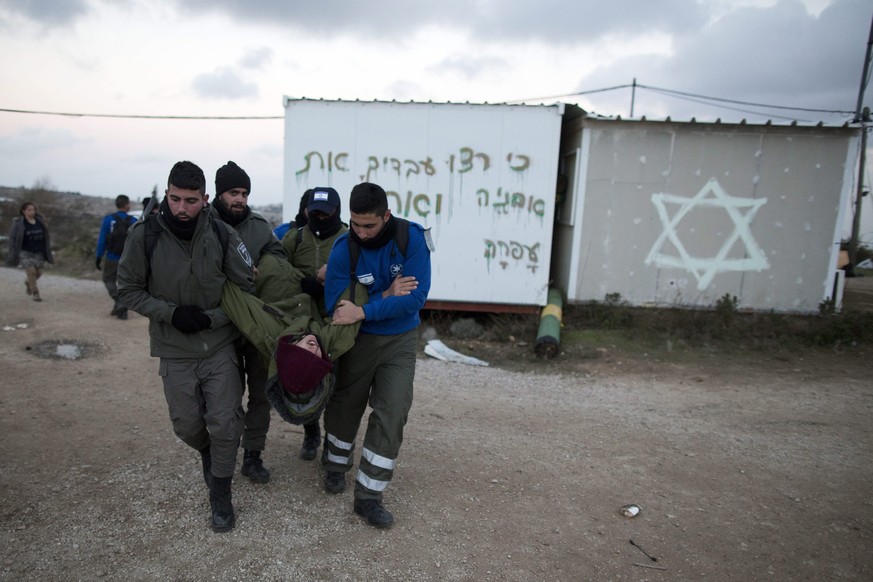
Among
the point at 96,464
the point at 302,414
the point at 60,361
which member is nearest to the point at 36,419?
the point at 96,464

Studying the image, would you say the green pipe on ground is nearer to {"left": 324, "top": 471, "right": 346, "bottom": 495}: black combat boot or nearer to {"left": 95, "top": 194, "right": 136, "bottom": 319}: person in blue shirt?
{"left": 324, "top": 471, "right": 346, "bottom": 495}: black combat boot

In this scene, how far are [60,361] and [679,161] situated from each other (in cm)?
830

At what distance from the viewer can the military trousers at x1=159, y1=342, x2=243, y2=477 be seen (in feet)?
10.1

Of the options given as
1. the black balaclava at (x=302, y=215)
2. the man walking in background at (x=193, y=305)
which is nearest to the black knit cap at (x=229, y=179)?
the man walking in background at (x=193, y=305)

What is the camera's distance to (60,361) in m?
6.16

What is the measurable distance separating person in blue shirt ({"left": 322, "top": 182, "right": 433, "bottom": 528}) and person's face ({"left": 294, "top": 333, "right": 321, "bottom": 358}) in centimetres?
16

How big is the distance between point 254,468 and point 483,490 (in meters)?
1.47

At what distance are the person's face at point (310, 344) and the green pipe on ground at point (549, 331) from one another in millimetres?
4614

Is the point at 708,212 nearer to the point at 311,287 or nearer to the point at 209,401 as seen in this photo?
the point at 311,287

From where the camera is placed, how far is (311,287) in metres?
3.63

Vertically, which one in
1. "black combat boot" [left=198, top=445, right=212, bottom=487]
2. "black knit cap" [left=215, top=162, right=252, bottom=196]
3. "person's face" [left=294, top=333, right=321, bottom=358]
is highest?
"black knit cap" [left=215, top=162, right=252, bottom=196]

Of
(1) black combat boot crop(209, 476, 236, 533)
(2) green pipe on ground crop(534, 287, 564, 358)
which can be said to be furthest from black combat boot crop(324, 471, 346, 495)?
(2) green pipe on ground crop(534, 287, 564, 358)

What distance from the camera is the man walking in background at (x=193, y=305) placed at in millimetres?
2949

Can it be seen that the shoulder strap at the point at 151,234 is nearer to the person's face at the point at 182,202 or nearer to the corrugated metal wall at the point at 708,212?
the person's face at the point at 182,202
